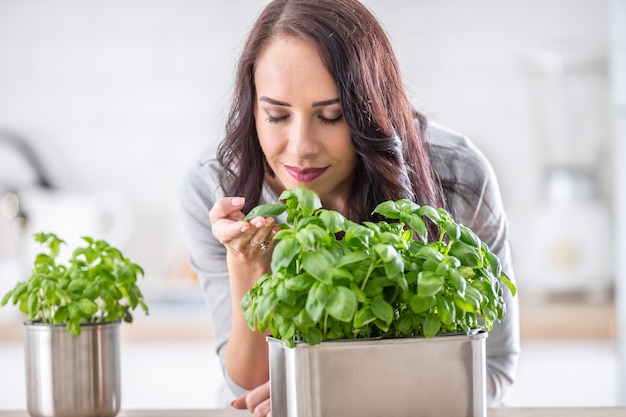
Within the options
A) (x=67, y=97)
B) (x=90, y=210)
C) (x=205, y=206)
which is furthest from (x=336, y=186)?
(x=67, y=97)

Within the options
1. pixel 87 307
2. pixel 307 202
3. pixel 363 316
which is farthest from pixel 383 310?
pixel 87 307

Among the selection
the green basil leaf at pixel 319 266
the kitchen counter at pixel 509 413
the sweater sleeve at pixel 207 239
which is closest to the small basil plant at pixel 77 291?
the kitchen counter at pixel 509 413

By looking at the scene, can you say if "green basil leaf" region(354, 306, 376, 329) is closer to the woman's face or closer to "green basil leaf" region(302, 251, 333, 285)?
"green basil leaf" region(302, 251, 333, 285)

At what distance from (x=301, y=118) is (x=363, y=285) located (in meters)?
0.45

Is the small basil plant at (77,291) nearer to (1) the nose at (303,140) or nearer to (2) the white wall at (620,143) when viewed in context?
(1) the nose at (303,140)

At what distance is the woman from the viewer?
1137 mm

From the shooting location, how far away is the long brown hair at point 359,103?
1151 mm

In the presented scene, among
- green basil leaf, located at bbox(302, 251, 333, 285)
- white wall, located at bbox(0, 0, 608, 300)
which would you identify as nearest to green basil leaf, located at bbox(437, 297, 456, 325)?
green basil leaf, located at bbox(302, 251, 333, 285)

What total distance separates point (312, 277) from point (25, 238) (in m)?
2.92

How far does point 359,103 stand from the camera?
3.77 feet

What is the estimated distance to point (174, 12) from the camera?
11.9 ft

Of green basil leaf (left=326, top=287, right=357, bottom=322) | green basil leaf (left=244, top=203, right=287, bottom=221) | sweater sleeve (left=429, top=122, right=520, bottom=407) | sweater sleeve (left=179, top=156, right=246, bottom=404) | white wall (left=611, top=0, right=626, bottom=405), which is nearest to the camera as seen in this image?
green basil leaf (left=326, top=287, right=357, bottom=322)

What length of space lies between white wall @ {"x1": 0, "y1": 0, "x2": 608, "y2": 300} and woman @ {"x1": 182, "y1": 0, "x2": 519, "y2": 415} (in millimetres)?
2143

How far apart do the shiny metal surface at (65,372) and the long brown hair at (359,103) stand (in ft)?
1.40
